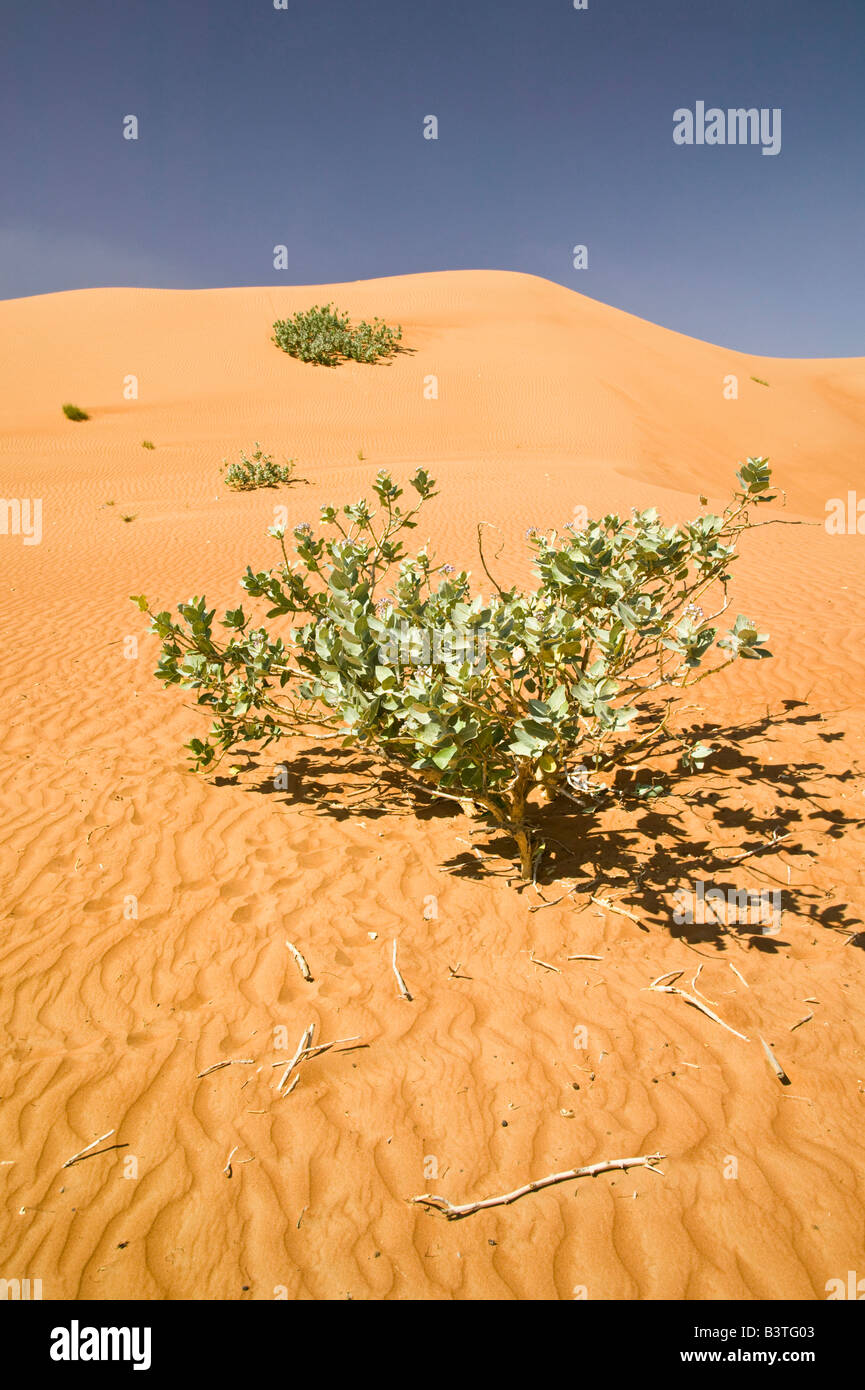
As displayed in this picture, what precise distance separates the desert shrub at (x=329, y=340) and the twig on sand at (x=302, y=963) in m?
28.5

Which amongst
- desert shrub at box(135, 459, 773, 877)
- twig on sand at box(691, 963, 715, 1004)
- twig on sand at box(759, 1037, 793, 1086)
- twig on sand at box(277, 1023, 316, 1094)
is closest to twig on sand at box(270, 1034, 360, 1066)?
→ twig on sand at box(277, 1023, 316, 1094)

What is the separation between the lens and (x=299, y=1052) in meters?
2.49

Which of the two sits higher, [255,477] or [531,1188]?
[255,477]

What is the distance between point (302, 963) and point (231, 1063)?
49 centimetres

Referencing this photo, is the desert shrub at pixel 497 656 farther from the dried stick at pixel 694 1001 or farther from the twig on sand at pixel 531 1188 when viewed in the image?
the twig on sand at pixel 531 1188

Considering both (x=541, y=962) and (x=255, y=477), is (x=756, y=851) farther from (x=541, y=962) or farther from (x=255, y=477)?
(x=255, y=477)

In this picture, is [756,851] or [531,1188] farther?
[756,851]

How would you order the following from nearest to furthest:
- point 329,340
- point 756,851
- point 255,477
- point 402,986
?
point 402,986 → point 756,851 → point 255,477 → point 329,340

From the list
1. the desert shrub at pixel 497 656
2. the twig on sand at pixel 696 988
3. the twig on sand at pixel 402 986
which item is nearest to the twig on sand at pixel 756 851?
the desert shrub at pixel 497 656

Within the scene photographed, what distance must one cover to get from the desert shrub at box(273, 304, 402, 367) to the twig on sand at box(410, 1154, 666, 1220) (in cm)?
2958

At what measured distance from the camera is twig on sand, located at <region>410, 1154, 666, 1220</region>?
2.01 metres

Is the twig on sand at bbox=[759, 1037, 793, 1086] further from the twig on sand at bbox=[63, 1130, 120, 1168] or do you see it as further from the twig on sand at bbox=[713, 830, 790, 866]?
the twig on sand at bbox=[63, 1130, 120, 1168]

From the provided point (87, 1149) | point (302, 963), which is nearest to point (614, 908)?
point (302, 963)
